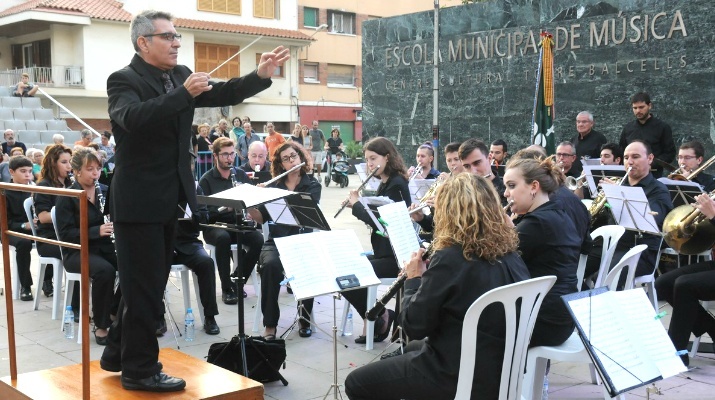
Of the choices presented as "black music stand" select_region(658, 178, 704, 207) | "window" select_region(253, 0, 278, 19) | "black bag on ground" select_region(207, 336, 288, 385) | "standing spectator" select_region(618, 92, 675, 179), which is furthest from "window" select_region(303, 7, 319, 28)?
"black bag on ground" select_region(207, 336, 288, 385)

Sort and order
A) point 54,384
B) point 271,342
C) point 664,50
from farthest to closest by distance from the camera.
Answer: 1. point 664,50
2. point 271,342
3. point 54,384

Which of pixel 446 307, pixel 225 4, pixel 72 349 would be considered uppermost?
pixel 225 4

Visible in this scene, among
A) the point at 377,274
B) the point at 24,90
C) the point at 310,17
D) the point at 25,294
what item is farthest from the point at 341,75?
the point at 377,274

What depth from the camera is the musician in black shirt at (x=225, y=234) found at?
6977 millimetres

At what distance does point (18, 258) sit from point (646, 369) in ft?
19.5

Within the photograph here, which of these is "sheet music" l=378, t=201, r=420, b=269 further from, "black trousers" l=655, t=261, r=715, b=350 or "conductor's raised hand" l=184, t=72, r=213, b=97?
"black trousers" l=655, t=261, r=715, b=350

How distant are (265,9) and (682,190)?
2802cm

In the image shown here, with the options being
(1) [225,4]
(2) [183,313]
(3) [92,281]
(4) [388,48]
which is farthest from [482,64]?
(1) [225,4]

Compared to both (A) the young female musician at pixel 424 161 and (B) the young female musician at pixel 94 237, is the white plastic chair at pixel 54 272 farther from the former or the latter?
(A) the young female musician at pixel 424 161

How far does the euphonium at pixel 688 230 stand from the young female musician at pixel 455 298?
265cm

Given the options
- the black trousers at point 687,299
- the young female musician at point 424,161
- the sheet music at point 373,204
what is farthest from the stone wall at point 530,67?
the sheet music at point 373,204

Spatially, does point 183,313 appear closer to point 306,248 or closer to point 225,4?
point 306,248

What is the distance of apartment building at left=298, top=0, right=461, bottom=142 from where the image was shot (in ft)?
110

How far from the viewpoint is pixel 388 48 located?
1383 centimetres
